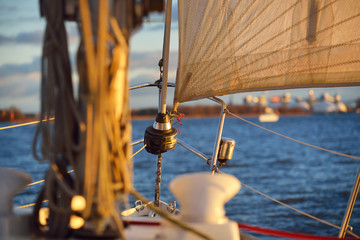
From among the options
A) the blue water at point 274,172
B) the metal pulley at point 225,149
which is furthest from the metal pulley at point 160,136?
the blue water at point 274,172

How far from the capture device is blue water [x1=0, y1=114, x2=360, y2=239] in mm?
10367

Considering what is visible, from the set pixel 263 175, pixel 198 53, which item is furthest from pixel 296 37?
pixel 263 175

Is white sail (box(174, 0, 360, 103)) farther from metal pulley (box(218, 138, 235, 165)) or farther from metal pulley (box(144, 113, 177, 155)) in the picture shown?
metal pulley (box(218, 138, 235, 165))

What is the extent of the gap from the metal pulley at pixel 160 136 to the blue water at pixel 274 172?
5.71m

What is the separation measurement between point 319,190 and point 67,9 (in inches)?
530

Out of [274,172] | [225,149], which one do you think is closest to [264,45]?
[225,149]

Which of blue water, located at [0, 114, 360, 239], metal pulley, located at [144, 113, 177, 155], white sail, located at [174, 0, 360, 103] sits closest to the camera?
white sail, located at [174, 0, 360, 103]

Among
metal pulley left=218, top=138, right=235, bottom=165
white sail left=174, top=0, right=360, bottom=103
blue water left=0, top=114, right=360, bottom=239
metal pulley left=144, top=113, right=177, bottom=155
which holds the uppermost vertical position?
white sail left=174, top=0, right=360, bottom=103

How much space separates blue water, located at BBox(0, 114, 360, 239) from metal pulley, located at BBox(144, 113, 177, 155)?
18.7 feet

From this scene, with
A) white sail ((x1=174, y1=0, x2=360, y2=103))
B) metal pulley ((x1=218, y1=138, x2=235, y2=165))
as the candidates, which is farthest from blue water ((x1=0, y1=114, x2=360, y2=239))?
white sail ((x1=174, y1=0, x2=360, y2=103))

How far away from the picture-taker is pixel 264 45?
8.93 ft

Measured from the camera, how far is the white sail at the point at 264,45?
2.55 metres

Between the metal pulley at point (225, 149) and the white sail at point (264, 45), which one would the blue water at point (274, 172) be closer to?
the metal pulley at point (225, 149)

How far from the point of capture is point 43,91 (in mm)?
1315
